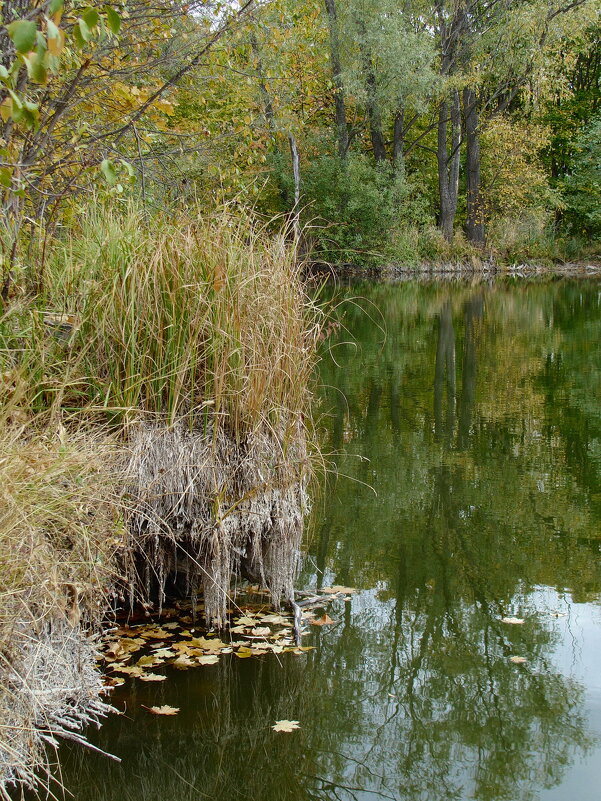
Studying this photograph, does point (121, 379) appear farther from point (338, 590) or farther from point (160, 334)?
point (338, 590)

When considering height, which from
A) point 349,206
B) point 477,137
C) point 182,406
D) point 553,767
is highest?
point 477,137

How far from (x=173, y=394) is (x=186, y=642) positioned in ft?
4.29

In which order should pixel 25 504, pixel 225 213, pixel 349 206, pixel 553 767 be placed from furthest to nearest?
1. pixel 349 206
2. pixel 225 213
3. pixel 553 767
4. pixel 25 504

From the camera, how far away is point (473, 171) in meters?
34.5

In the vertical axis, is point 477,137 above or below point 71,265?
above

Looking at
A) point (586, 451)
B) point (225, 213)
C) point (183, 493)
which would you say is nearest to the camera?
point (183, 493)

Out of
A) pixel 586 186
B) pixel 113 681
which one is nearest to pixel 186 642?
pixel 113 681

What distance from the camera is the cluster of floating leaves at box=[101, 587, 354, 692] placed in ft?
13.7

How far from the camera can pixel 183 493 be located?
14.1 feet

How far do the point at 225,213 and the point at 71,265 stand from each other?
0.97m

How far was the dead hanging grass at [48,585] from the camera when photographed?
303 centimetres

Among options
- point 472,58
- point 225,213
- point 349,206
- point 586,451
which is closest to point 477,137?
point 472,58

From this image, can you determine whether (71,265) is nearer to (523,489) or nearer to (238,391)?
(238,391)

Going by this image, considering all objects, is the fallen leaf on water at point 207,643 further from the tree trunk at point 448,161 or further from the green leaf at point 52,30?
the tree trunk at point 448,161
